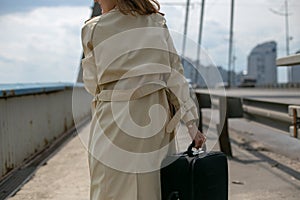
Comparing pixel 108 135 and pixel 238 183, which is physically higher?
pixel 108 135

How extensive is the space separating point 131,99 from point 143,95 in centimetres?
6

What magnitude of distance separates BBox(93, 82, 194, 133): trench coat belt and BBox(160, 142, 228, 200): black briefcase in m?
0.16

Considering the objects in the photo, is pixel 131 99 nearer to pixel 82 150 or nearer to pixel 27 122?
pixel 27 122

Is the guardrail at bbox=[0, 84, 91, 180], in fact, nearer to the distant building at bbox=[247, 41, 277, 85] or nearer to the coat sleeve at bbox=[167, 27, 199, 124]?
the coat sleeve at bbox=[167, 27, 199, 124]

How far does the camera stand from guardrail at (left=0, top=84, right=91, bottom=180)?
5.86 meters

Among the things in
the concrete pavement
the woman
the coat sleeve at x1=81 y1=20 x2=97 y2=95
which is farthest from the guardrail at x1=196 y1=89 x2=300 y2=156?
the coat sleeve at x1=81 y1=20 x2=97 y2=95

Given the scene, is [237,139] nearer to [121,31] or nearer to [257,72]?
[121,31]

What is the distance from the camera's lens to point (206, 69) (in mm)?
3727

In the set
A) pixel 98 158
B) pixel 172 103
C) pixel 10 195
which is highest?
pixel 172 103

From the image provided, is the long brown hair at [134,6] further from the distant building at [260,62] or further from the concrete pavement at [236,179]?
the distant building at [260,62]

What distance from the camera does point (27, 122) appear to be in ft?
23.8

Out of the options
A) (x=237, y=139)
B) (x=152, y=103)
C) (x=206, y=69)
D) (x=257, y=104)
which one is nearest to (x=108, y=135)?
(x=152, y=103)

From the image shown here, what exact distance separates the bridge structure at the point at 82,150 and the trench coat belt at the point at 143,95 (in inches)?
10.4

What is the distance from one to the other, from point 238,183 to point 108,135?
305 centimetres
